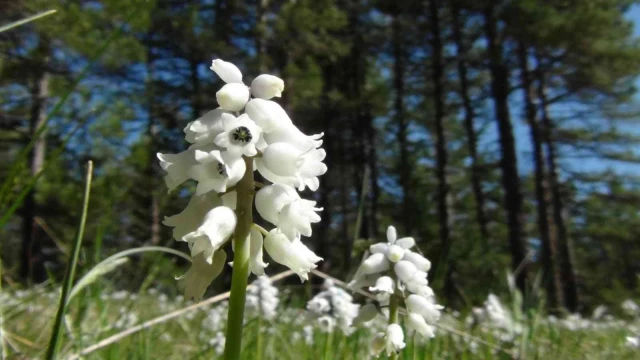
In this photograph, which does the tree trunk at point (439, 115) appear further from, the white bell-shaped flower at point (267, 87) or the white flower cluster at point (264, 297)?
the white bell-shaped flower at point (267, 87)

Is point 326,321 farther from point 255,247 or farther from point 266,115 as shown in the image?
point 266,115

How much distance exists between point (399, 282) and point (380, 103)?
2379 cm

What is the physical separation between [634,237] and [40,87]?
24.3 meters

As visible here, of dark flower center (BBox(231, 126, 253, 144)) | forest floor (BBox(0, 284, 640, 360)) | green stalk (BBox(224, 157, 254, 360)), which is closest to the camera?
green stalk (BBox(224, 157, 254, 360))

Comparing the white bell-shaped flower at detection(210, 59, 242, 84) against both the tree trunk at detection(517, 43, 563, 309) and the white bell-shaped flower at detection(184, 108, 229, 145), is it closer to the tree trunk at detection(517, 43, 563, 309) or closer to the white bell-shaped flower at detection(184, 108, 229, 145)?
the white bell-shaped flower at detection(184, 108, 229, 145)

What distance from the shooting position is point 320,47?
19.7m

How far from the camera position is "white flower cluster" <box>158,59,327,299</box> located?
1053mm

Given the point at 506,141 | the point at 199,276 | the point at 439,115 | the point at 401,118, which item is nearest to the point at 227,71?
the point at 199,276

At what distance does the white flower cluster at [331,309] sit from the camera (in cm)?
267

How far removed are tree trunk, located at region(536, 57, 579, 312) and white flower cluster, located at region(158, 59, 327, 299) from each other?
22.1 meters

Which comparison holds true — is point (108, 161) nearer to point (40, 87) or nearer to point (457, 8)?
point (40, 87)

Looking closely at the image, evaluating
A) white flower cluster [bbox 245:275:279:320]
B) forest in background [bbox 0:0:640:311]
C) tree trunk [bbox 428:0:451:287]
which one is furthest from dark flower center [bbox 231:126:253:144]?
tree trunk [bbox 428:0:451:287]

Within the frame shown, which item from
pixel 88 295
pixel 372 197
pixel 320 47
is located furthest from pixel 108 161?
pixel 88 295

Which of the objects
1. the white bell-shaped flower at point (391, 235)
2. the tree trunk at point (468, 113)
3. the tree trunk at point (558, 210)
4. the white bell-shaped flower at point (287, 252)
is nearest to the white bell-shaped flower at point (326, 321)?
the white bell-shaped flower at point (391, 235)
